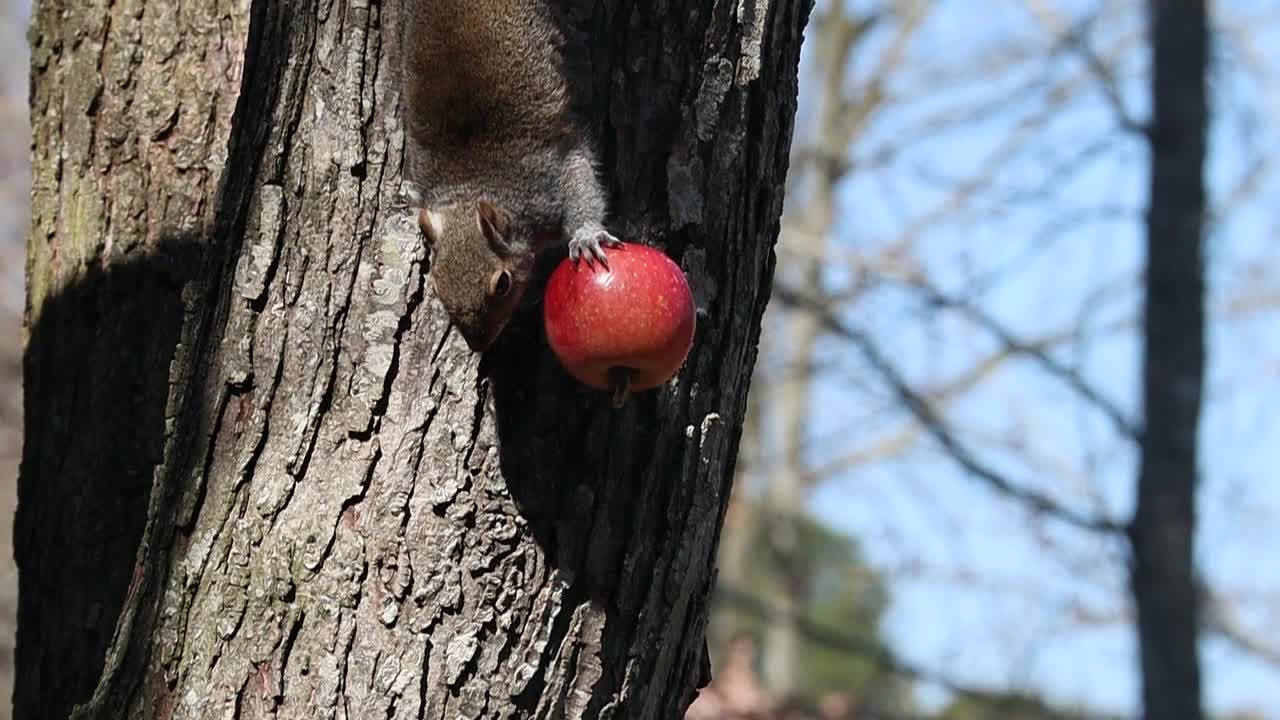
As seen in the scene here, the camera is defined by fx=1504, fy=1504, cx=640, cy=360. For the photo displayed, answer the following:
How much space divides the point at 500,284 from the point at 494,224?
471 mm

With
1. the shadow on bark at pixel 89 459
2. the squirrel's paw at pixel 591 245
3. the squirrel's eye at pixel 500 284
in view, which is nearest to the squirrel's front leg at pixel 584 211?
the squirrel's paw at pixel 591 245

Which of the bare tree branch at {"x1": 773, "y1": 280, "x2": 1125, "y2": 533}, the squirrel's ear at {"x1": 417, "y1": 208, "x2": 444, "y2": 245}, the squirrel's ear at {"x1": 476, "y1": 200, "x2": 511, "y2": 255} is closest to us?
the squirrel's ear at {"x1": 417, "y1": 208, "x2": 444, "y2": 245}

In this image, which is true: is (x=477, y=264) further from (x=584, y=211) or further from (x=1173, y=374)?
(x=1173, y=374)

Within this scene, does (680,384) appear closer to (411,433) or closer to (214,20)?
(411,433)

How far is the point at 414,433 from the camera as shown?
189 centimetres

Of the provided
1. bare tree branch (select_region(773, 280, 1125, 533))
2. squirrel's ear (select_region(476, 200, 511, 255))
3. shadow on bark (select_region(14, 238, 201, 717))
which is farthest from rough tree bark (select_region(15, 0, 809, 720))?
bare tree branch (select_region(773, 280, 1125, 533))

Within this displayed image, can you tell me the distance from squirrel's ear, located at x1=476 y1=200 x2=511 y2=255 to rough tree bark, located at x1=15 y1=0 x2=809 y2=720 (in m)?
0.36

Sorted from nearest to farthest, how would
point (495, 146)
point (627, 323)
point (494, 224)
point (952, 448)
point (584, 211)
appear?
1. point (627, 323)
2. point (584, 211)
3. point (494, 224)
4. point (495, 146)
5. point (952, 448)

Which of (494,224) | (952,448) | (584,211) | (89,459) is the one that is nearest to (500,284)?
(584,211)

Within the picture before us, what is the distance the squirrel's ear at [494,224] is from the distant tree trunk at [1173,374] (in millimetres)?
3148

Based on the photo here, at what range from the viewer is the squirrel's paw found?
2.04m

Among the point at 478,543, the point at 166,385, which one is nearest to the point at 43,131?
the point at 166,385

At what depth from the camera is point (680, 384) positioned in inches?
78.7

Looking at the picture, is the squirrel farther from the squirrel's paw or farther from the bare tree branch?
the bare tree branch
